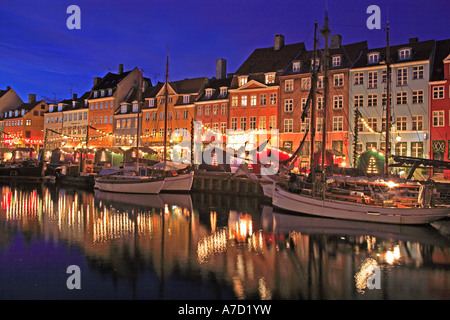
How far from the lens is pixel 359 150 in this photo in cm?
4400

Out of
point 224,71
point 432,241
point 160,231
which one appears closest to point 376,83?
point 224,71

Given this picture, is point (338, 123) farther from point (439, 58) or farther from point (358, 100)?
point (439, 58)

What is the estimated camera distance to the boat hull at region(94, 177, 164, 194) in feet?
121

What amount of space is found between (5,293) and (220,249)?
7.58 meters

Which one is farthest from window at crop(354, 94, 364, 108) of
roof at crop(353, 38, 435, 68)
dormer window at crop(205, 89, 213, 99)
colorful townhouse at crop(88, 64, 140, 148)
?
colorful townhouse at crop(88, 64, 140, 148)

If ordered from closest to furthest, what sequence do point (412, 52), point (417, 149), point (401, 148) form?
point (417, 149), point (401, 148), point (412, 52)

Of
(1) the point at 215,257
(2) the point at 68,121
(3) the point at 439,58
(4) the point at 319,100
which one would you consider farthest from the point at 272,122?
(2) the point at 68,121

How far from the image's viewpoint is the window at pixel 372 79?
43.5 meters

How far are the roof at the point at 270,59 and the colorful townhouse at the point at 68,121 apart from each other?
35.3 meters

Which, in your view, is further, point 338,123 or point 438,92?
point 338,123

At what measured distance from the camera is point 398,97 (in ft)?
138

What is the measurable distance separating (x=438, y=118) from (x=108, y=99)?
169 ft

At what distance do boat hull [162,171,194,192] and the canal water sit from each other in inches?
500

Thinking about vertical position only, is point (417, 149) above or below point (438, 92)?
below
